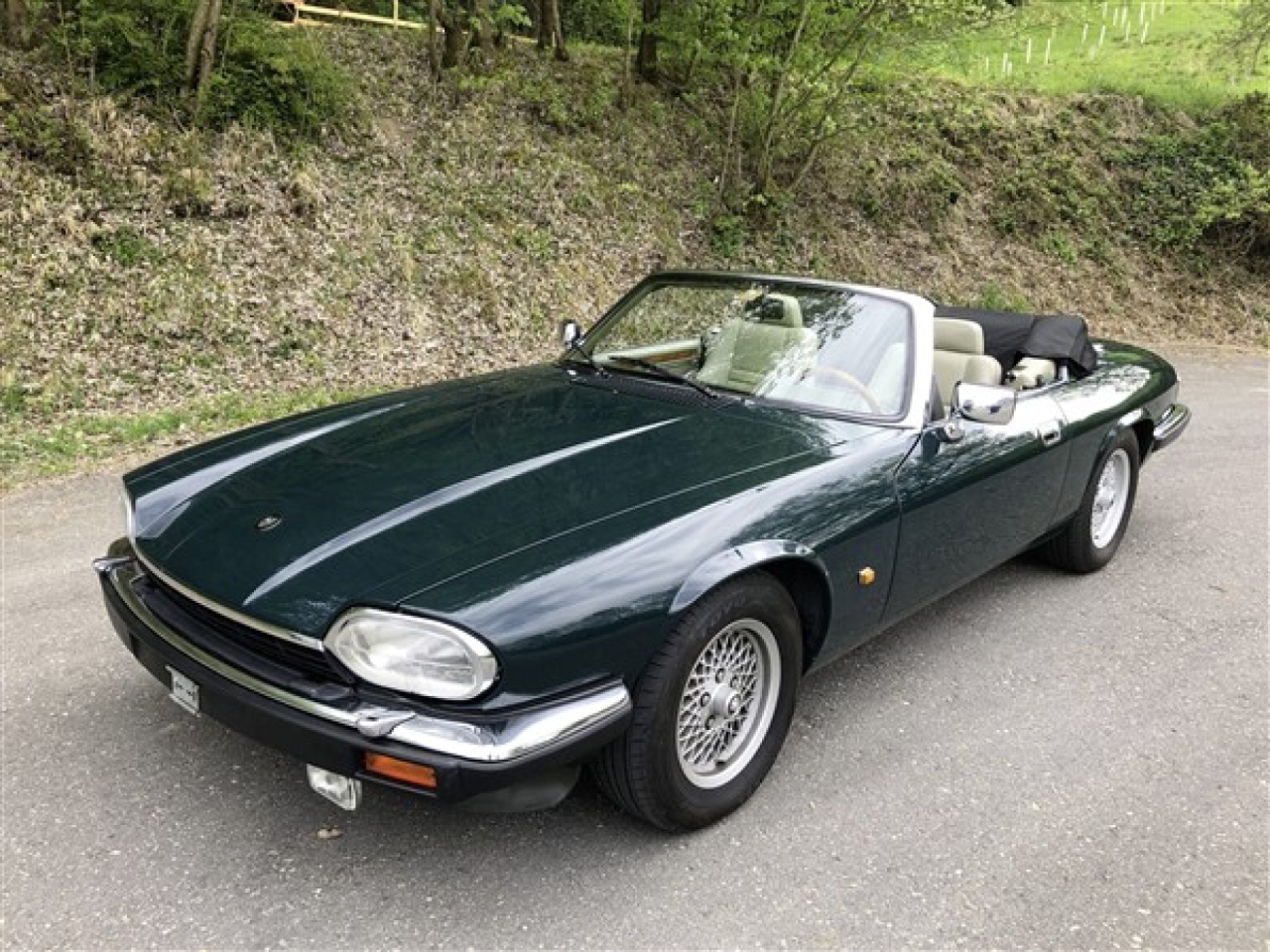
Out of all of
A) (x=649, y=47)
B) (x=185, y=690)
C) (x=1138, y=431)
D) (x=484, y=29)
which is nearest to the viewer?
(x=185, y=690)

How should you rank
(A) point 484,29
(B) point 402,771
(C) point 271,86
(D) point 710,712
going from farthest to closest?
1. (A) point 484,29
2. (C) point 271,86
3. (D) point 710,712
4. (B) point 402,771

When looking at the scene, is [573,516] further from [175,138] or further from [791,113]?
[791,113]

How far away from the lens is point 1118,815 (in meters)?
2.71

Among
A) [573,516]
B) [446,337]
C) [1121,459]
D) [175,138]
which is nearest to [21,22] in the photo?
[175,138]

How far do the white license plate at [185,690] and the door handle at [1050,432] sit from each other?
3094mm

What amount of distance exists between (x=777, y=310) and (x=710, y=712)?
1718 millimetres

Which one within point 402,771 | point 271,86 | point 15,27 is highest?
point 15,27

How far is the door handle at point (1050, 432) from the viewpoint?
12.1 ft

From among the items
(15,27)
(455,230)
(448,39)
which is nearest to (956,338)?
(455,230)

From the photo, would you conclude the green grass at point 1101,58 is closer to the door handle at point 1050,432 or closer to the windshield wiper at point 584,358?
the door handle at point 1050,432

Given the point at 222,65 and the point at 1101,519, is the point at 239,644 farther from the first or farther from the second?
the point at 222,65

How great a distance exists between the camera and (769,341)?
11.7 ft

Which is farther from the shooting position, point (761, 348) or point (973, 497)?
point (761, 348)

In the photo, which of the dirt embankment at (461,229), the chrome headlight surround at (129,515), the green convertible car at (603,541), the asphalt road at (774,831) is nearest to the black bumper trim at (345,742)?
the green convertible car at (603,541)
